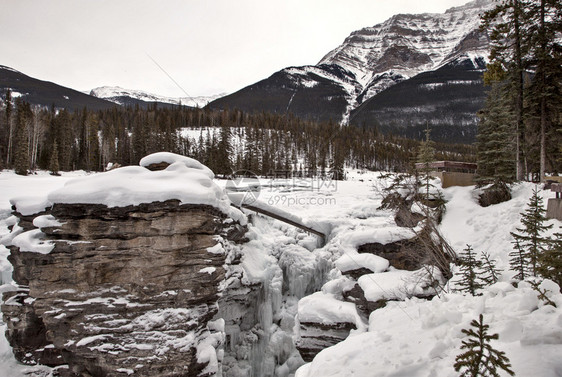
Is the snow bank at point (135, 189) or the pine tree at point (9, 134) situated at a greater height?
the pine tree at point (9, 134)

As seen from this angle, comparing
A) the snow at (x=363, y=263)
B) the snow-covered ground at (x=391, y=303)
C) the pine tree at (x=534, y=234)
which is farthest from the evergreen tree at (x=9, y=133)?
the pine tree at (x=534, y=234)

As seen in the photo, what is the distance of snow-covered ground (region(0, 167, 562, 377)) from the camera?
346 cm

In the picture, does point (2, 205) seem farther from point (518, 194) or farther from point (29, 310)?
point (518, 194)

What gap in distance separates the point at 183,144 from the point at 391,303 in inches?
2485

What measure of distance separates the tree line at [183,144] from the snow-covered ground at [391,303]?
519cm

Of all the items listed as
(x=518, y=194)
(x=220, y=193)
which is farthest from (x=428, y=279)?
(x=220, y=193)

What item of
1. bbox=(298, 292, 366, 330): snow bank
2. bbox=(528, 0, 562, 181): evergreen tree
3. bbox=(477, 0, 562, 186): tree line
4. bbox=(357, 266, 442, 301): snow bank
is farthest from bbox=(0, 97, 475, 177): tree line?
bbox=(298, 292, 366, 330): snow bank

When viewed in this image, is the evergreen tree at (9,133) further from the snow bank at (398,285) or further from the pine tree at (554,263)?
the pine tree at (554,263)

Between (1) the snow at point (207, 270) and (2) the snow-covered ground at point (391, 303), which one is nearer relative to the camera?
(2) the snow-covered ground at point (391, 303)

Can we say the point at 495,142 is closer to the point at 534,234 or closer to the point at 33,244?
the point at 534,234

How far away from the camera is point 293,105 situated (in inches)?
5832

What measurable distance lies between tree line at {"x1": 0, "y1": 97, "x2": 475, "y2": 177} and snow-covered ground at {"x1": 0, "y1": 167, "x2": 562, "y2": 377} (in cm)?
519

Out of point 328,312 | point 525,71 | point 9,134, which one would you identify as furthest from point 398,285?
point 9,134

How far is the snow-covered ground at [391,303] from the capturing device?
346cm
